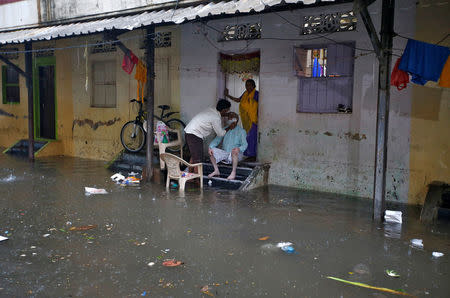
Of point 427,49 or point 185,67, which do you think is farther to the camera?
point 185,67

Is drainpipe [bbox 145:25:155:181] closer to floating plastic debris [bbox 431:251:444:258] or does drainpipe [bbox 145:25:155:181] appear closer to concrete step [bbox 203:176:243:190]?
concrete step [bbox 203:176:243:190]

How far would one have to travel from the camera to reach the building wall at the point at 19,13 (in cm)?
1367

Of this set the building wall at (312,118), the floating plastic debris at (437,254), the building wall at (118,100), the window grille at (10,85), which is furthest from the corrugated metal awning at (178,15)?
the window grille at (10,85)

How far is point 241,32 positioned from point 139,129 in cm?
405

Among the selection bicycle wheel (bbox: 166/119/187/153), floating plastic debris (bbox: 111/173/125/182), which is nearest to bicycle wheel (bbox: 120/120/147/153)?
bicycle wheel (bbox: 166/119/187/153)

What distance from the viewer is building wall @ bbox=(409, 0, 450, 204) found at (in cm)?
684

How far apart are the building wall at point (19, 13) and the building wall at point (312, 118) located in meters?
6.94

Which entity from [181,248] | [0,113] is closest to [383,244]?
[181,248]

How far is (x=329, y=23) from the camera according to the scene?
7.97 m

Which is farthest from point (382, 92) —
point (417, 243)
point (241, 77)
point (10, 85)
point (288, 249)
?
point (10, 85)

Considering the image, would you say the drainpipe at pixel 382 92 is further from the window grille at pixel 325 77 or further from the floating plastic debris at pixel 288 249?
the floating plastic debris at pixel 288 249

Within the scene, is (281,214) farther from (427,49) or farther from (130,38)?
(130,38)

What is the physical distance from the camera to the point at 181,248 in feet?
15.9

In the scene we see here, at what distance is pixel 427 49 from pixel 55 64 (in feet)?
37.9
